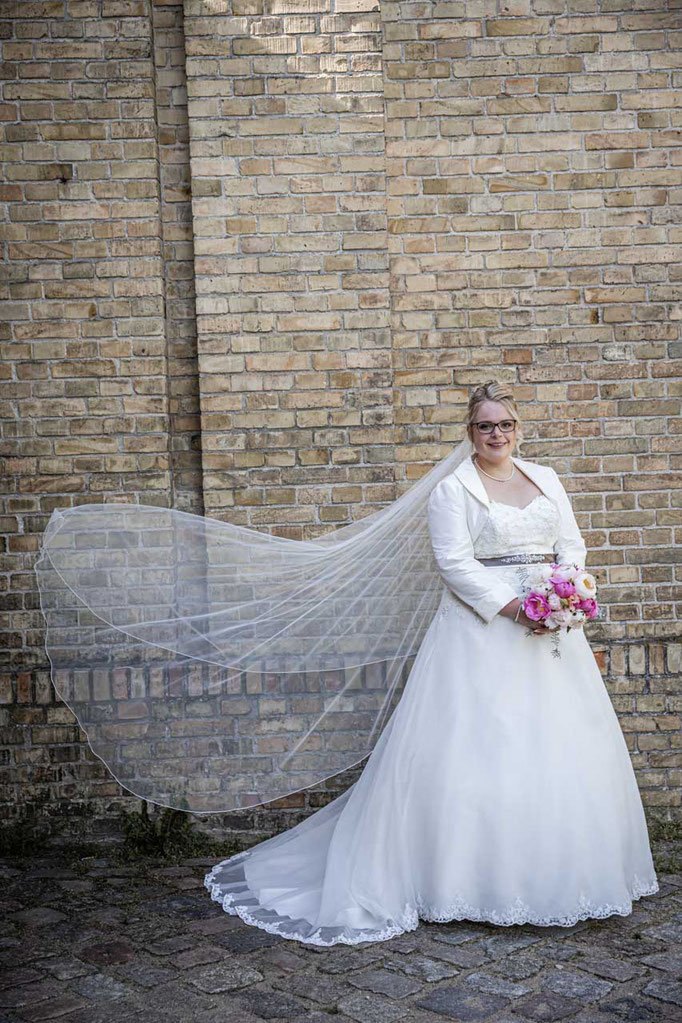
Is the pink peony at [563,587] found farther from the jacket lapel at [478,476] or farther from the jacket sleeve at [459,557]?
the jacket lapel at [478,476]

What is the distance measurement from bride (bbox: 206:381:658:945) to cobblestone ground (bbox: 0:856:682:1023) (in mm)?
90

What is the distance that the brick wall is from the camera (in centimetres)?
471

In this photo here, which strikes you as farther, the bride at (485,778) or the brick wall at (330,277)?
the brick wall at (330,277)

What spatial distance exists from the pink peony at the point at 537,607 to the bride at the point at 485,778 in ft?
0.35

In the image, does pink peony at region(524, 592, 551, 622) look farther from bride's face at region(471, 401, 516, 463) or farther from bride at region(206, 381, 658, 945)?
bride's face at region(471, 401, 516, 463)

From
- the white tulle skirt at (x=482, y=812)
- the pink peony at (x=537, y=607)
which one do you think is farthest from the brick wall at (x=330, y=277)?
the pink peony at (x=537, y=607)

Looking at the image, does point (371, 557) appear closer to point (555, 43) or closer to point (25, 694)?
point (25, 694)

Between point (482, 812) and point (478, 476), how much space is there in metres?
1.39

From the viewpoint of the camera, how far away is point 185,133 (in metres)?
4.82

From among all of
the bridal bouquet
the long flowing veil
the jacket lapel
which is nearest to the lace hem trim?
the long flowing veil

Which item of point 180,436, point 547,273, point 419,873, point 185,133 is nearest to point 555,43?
point 547,273

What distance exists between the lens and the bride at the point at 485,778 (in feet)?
12.0

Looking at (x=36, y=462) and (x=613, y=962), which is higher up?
(x=36, y=462)

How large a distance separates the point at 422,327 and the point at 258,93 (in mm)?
1401
